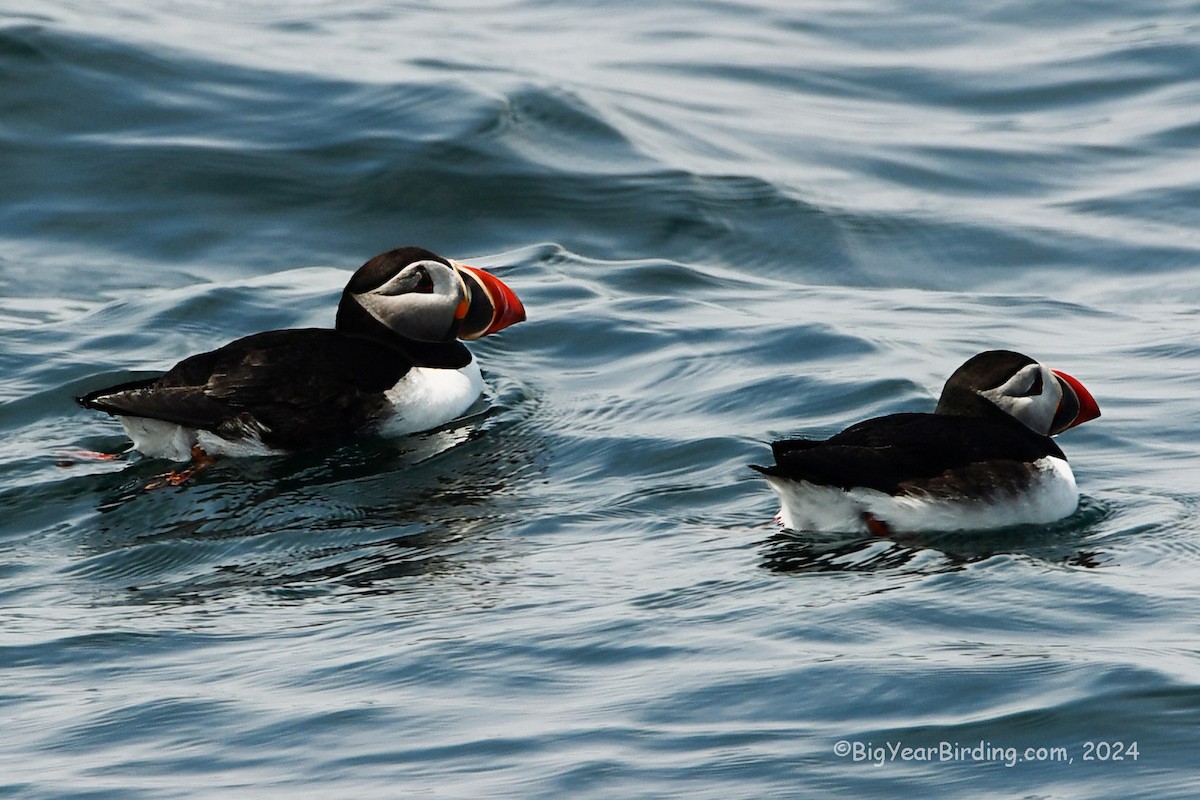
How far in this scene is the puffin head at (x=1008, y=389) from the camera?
670cm

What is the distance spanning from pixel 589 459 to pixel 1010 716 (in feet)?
9.83

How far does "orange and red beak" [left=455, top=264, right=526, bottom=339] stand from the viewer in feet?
26.9

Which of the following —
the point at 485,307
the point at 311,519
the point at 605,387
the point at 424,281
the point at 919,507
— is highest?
the point at 424,281

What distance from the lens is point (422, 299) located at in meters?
8.03

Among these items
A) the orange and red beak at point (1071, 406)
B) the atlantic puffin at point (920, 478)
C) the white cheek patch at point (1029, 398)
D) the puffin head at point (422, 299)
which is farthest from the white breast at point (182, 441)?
the orange and red beak at point (1071, 406)

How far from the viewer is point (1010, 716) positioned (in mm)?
4668

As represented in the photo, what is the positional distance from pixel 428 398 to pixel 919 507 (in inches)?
93.4

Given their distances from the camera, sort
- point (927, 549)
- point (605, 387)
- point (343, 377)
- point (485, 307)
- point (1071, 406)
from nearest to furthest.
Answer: point (927, 549)
point (1071, 406)
point (343, 377)
point (485, 307)
point (605, 387)

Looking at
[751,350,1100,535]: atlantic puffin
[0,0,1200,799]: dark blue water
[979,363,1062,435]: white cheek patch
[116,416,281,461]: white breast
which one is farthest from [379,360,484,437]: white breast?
[979,363,1062,435]: white cheek patch

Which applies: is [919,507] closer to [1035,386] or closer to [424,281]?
[1035,386]

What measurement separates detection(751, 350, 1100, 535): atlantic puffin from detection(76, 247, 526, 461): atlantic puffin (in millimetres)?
1930

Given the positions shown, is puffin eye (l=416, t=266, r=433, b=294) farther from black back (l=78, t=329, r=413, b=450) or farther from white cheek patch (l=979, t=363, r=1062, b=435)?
white cheek patch (l=979, t=363, r=1062, b=435)

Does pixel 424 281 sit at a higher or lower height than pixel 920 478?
higher

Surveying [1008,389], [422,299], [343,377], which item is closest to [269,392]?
[343,377]
